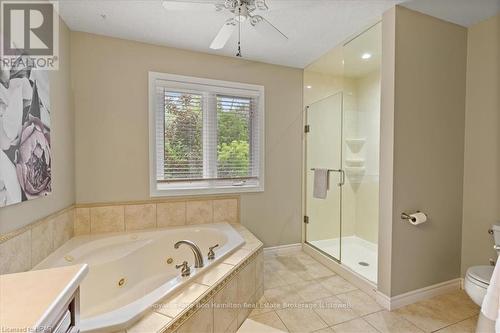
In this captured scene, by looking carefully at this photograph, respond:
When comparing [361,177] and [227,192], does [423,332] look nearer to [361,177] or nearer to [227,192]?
[361,177]

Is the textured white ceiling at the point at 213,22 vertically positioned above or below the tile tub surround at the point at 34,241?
above

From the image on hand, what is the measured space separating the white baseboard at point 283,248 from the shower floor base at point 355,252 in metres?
0.19

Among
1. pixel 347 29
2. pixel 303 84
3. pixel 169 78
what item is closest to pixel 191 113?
pixel 169 78

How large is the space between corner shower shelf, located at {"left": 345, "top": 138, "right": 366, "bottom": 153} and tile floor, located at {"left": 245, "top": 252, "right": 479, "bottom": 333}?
1.55 metres

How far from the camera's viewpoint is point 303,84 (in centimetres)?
305

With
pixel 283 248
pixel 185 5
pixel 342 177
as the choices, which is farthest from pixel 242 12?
pixel 283 248

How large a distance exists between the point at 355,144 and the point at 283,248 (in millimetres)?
1627

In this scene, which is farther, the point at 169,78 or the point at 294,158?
the point at 294,158

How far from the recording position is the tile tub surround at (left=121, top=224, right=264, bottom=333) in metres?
1.14

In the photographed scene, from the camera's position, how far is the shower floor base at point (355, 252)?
2.36 m

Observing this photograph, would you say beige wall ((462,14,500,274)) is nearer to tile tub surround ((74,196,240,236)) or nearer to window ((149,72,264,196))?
window ((149,72,264,196))

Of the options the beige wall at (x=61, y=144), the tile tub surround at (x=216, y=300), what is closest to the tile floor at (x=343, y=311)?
the tile tub surround at (x=216, y=300)

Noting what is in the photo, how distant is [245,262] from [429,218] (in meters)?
1.66

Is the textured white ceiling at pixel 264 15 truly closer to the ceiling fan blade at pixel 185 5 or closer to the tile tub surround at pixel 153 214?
the ceiling fan blade at pixel 185 5
